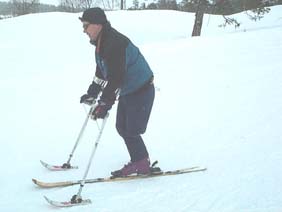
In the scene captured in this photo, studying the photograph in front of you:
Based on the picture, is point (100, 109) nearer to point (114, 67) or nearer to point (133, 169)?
point (114, 67)

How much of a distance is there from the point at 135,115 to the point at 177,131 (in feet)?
5.94

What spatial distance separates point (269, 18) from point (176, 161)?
2227cm

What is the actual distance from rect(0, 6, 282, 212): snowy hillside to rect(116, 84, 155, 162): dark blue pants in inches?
15.3

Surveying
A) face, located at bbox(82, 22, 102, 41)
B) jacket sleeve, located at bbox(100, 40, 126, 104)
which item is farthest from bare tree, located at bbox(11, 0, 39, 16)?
jacket sleeve, located at bbox(100, 40, 126, 104)

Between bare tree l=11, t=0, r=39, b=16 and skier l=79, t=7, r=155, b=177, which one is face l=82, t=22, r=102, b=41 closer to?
skier l=79, t=7, r=155, b=177

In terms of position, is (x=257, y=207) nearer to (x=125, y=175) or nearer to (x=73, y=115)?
(x=125, y=175)

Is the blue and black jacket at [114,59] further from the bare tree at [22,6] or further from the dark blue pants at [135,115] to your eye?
the bare tree at [22,6]

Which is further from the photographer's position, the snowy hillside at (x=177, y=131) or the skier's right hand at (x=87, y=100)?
the skier's right hand at (x=87, y=100)

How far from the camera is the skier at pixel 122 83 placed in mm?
3562

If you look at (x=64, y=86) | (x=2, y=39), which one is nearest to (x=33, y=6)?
(x=2, y=39)

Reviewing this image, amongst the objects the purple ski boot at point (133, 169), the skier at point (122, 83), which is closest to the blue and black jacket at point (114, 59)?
the skier at point (122, 83)

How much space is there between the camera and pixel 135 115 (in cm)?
390

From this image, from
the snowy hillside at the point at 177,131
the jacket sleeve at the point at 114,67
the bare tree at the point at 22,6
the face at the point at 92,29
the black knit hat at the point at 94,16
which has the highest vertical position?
the black knit hat at the point at 94,16

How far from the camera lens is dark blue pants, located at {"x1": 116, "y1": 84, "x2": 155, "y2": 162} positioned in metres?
3.89
